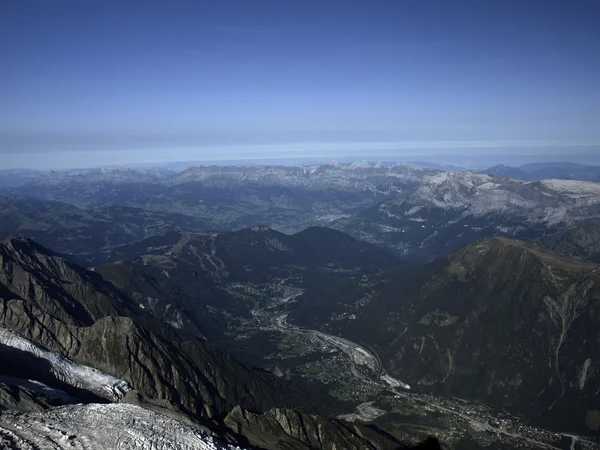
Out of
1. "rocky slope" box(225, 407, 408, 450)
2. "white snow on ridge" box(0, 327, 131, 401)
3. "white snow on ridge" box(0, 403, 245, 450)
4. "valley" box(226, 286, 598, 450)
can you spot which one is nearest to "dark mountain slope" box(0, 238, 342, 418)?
"white snow on ridge" box(0, 327, 131, 401)

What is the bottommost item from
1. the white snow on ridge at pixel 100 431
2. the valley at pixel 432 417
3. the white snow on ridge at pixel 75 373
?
the valley at pixel 432 417

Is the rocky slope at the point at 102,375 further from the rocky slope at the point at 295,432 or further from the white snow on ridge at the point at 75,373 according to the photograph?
the rocky slope at the point at 295,432

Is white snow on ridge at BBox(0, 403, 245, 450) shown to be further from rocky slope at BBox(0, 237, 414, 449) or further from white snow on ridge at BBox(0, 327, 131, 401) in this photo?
white snow on ridge at BBox(0, 327, 131, 401)

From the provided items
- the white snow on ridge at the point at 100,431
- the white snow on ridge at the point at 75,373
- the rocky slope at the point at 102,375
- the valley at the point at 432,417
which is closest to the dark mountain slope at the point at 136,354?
the rocky slope at the point at 102,375

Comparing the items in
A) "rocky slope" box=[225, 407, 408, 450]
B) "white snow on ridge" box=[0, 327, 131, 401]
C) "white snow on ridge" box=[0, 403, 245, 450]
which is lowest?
"rocky slope" box=[225, 407, 408, 450]

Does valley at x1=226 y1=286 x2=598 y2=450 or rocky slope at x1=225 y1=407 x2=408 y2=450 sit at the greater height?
rocky slope at x1=225 y1=407 x2=408 y2=450

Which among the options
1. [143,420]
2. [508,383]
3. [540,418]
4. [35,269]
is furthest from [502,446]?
[35,269]

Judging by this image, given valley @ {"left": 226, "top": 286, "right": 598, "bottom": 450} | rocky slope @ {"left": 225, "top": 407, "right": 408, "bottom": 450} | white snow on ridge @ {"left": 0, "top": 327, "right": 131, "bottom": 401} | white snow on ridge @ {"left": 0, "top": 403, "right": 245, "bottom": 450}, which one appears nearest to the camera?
white snow on ridge @ {"left": 0, "top": 403, "right": 245, "bottom": 450}

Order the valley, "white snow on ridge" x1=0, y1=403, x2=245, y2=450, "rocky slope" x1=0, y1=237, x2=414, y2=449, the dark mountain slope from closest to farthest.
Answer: "white snow on ridge" x1=0, y1=403, x2=245, y2=450 → "rocky slope" x1=0, y1=237, x2=414, y2=449 → the dark mountain slope → the valley
